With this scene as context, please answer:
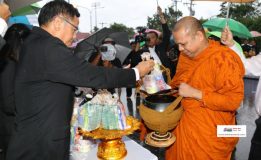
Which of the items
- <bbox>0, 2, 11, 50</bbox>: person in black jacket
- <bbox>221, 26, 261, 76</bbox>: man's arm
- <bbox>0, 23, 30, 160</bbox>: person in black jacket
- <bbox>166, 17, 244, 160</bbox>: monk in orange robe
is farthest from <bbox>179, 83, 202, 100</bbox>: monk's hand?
<bbox>0, 2, 11, 50</bbox>: person in black jacket

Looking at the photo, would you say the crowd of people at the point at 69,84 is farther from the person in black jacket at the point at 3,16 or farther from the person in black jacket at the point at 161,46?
the person in black jacket at the point at 161,46

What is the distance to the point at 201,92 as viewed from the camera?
7.49 feet

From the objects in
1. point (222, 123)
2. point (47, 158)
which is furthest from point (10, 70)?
point (222, 123)

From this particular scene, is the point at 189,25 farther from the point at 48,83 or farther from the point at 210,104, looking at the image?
the point at 48,83

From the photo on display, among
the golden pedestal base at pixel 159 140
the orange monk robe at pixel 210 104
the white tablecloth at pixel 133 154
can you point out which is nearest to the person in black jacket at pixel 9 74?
the white tablecloth at pixel 133 154

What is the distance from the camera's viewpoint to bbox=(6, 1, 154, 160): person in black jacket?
183 cm

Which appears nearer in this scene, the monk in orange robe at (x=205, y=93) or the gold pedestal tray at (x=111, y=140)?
the gold pedestal tray at (x=111, y=140)

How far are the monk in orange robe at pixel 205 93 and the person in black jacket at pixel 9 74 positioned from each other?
1.29 meters

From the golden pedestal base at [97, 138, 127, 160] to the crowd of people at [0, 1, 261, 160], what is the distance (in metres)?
0.31

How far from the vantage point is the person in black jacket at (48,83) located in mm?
1835

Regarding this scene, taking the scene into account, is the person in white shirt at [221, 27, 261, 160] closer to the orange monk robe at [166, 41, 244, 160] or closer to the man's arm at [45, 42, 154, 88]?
the orange monk robe at [166, 41, 244, 160]

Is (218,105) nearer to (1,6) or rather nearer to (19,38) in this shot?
(19,38)

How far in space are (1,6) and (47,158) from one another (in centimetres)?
165

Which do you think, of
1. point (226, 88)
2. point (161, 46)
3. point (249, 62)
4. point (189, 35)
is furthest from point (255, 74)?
point (161, 46)
